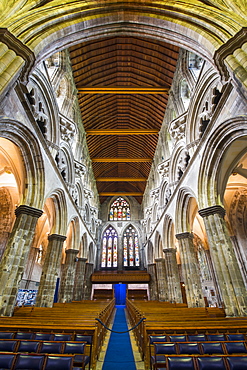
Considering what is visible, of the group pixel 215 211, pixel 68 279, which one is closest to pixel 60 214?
pixel 68 279

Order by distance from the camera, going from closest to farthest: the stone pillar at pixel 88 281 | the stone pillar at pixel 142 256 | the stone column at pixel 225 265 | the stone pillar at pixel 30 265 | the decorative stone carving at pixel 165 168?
→ 1. the stone column at pixel 225 265
2. the decorative stone carving at pixel 165 168
3. the stone pillar at pixel 30 265
4. the stone pillar at pixel 88 281
5. the stone pillar at pixel 142 256

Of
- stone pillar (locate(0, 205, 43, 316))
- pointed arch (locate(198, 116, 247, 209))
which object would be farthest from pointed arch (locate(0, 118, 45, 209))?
pointed arch (locate(198, 116, 247, 209))

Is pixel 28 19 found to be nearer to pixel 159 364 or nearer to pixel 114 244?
pixel 159 364

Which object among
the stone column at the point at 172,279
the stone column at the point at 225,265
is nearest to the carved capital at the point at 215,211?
the stone column at the point at 225,265

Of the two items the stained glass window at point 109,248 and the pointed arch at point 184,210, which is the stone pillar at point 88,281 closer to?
the stained glass window at point 109,248

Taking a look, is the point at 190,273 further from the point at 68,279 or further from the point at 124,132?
the point at 124,132

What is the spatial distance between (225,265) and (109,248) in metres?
18.5

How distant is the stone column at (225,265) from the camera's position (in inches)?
231

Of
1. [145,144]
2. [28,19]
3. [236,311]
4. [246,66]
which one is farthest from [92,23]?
[145,144]

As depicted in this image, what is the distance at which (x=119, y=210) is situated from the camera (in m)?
26.1

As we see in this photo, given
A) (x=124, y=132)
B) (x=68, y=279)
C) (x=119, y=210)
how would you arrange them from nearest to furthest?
(x=68, y=279) < (x=124, y=132) < (x=119, y=210)

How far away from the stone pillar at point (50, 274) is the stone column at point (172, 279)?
686 centimetres

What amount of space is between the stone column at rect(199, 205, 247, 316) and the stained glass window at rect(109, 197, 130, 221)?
61.5 ft

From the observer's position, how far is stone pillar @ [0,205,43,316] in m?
5.65
